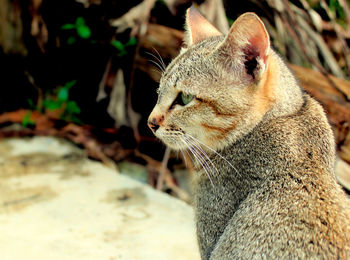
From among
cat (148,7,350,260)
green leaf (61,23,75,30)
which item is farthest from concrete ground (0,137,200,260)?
green leaf (61,23,75,30)

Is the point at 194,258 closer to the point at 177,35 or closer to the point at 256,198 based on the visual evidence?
the point at 256,198

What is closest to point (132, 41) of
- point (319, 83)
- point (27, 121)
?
point (27, 121)

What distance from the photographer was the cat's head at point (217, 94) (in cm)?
288

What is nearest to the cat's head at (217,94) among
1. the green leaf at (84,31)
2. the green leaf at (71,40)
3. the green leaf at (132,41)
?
the green leaf at (132,41)

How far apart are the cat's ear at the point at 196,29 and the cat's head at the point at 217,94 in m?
0.37

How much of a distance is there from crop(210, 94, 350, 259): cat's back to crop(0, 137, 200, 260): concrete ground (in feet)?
3.79

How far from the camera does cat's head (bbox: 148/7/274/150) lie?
9.45ft

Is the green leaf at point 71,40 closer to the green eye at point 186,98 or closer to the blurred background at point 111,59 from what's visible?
the blurred background at point 111,59

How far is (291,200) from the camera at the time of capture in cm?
263

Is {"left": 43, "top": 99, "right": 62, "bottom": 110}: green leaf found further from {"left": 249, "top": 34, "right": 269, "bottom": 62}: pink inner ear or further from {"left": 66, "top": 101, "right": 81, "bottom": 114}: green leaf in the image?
{"left": 249, "top": 34, "right": 269, "bottom": 62}: pink inner ear

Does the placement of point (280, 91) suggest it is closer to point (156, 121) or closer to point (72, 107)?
point (156, 121)

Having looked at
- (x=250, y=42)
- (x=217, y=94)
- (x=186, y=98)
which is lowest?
(x=186, y=98)

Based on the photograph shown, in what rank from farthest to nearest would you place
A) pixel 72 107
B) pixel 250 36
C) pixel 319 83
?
pixel 72 107 → pixel 319 83 → pixel 250 36

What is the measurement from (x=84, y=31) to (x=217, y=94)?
3317mm
